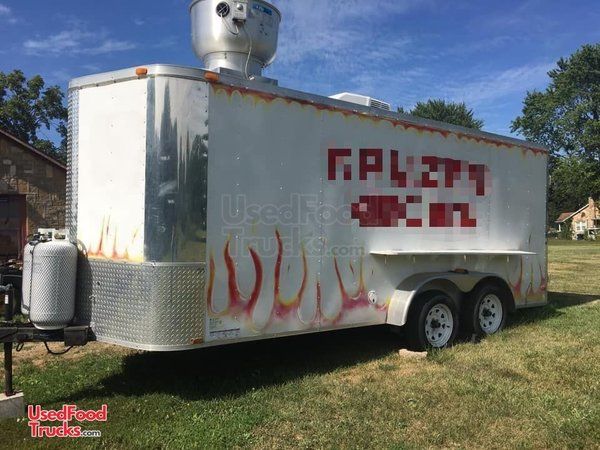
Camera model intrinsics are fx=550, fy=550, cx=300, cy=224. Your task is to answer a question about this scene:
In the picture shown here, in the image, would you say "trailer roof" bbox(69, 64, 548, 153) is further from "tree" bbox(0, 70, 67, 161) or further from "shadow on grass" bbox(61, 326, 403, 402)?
"tree" bbox(0, 70, 67, 161)

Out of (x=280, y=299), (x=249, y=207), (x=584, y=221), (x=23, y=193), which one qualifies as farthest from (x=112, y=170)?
(x=584, y=221)

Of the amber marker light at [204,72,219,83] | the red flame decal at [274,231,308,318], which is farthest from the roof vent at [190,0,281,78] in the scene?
the red flame decal at [274,231,308,318]

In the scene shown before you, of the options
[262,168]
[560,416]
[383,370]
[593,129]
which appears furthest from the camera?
[593,129]

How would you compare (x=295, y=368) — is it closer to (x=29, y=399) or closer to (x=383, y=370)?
(x=383, y=370)

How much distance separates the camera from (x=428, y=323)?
6.45m

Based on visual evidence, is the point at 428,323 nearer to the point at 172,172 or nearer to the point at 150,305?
the point at 150,305

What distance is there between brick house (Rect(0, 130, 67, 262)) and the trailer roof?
312 inches

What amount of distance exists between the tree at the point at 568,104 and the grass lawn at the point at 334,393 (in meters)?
60.9

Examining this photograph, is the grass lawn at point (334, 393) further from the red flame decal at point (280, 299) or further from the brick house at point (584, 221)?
the brick house at point (584, 221)

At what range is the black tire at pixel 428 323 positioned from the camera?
20.5ft

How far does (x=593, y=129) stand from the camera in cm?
5547

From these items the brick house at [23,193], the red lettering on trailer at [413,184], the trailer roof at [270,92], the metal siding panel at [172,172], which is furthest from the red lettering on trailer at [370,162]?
the brick house at [23,193]

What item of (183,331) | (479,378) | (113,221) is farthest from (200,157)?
(479,378)

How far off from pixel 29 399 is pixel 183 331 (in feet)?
5.02
